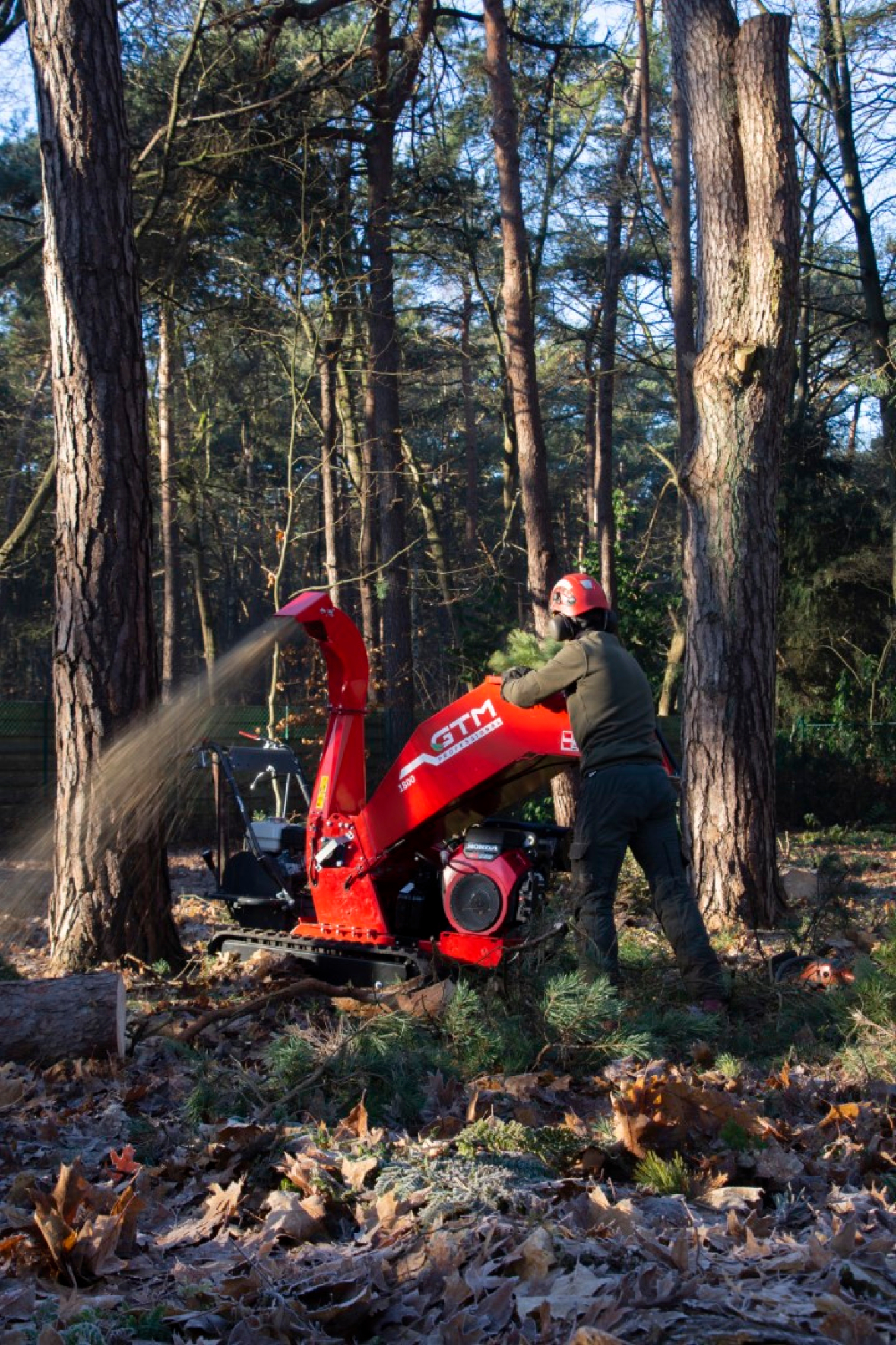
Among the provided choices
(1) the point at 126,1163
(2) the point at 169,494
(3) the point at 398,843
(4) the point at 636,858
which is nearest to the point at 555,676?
(4) the point at 636,858

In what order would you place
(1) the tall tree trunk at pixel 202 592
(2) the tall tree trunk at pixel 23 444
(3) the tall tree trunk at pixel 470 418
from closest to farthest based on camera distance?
(1) the tall tree trunk at pixel 202 592 → (3) the tall tree trunk at pixel 470 418 → (2) the tall tree trunk at pixel 23 444

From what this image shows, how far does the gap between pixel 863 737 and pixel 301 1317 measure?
1985 cm

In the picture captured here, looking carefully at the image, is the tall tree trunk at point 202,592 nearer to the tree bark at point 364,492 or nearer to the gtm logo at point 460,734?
the tree bark at point 364,492

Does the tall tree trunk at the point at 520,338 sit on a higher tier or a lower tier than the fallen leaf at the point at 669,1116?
higher

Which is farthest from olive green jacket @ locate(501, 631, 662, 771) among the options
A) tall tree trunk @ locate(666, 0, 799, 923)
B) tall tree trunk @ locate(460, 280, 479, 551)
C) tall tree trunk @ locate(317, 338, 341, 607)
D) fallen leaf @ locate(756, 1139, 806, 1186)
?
tall tree trunk @ locate(460, 280, 479, 551)

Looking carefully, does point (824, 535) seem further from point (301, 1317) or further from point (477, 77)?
point (301, 1317)

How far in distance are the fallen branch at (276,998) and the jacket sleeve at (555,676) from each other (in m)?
1.70

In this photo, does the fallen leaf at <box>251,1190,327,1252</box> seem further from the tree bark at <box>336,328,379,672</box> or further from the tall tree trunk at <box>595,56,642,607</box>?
the tall tree trunk at <box>595,56,642,607</box>

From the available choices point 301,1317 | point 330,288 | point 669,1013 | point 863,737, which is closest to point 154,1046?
point 669,1013

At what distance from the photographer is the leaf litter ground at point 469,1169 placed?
2922mm

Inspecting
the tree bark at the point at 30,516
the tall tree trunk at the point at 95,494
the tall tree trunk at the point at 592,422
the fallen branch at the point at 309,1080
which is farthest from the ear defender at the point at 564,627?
the tall tree trunk at the point at 592,422

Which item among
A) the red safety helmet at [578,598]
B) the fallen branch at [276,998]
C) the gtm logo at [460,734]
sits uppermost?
the red safety helmet at [578,598]

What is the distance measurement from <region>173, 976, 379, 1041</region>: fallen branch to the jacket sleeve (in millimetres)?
1696

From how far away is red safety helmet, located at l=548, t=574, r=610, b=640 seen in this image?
6.72m
